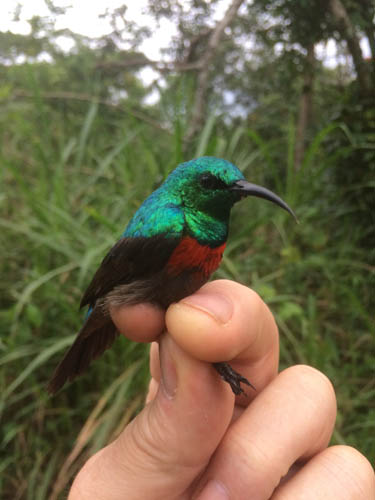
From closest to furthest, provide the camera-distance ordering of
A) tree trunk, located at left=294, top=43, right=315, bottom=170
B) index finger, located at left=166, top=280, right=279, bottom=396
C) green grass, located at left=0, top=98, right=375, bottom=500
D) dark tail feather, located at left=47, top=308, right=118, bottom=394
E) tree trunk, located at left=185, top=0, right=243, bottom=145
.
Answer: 1. index finger, located at left=166, top=280, right=279, bottom=396
2. dark tail feather, located at left=47, top=308, right=118, bottom=394
3. green grass, located at left=0, top=98, right=375, bottom=500
4. tree trunk, located at left=185, top=0, right=243, bottom=145
5. tree trunk, located at left=294, top=43, right=315, bottom=170

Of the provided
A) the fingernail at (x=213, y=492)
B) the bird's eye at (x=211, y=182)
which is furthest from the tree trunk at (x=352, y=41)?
the fingernail at (x=213, y=492)

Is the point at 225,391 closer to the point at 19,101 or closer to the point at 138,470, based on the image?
the point at 138,470

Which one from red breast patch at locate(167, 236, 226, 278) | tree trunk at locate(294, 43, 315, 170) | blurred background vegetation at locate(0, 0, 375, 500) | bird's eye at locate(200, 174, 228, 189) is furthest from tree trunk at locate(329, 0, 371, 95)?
red breast patch at locate(167, 236, 226, 278)

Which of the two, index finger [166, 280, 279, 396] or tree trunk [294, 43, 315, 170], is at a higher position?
tree trunk [294, 43, 315, 170]

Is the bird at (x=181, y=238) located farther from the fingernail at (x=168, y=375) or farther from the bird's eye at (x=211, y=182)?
the fingernail at (x=168, y=375)

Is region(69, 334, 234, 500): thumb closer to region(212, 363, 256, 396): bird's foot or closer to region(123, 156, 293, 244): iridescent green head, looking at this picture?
region(212, 363, 256, 396): bird's foot

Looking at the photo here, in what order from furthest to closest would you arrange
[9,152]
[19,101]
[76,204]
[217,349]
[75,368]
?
[19,101], [9,152], [76,204], [75,368], [217,349]

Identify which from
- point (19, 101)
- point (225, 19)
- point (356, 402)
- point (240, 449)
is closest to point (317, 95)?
point (225, 19)
